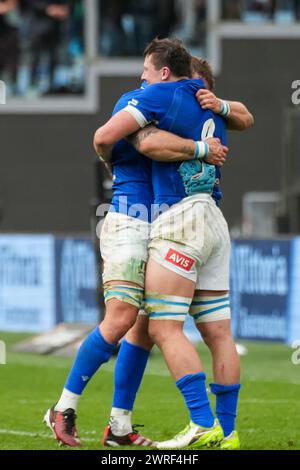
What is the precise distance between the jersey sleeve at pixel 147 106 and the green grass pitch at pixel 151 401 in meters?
1.87

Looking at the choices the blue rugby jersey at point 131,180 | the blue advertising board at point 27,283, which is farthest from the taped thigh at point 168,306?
the blue advertising board at point 27,283

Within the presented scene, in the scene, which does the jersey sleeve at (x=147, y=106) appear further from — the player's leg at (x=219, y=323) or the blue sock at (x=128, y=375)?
the blue sock at (x=128, y=375)

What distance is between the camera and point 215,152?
692cm

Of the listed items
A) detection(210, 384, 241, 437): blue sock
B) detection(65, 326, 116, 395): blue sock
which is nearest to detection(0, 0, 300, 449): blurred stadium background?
detection(210, 384, 241, 437): blue sock

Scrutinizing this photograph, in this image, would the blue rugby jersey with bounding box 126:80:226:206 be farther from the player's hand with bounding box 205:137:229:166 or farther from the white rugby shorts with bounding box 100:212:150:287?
the white rugby shorts with bounding box 100:212:150:287

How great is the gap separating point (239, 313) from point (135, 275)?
26.9ft

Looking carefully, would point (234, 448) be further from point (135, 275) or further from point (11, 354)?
point (11, 354)

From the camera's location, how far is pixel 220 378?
6.99 metres

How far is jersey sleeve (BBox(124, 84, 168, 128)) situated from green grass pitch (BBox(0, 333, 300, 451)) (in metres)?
1.87

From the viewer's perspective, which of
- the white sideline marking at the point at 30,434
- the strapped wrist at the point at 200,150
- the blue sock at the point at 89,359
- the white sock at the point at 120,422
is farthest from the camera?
the white sideline marking at the point at 30,434

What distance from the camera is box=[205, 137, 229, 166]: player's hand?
6.91m

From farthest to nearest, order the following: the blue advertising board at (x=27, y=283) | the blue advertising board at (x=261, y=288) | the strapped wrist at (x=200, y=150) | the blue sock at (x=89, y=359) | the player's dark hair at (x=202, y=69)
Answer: the blue advertising board at (x=27, y=283) < the blue advertising board at (x=261, y=288) < the player's dark hair at (x=202, y=69) < the blue sock at (x=89, y=359) < the strapped wrist at (x=200, y=150)

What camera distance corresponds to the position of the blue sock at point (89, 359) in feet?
22.8
